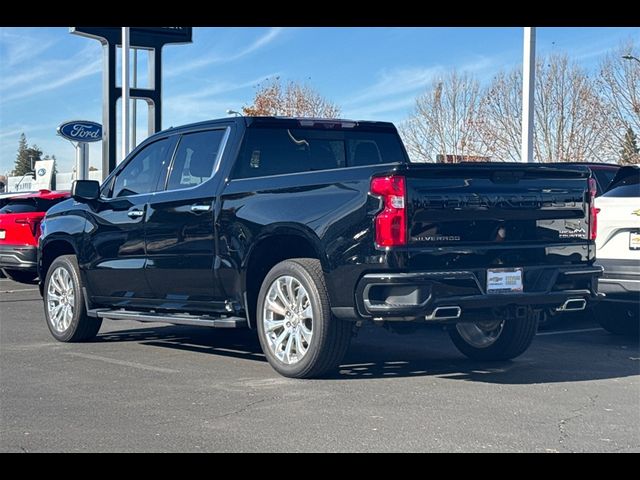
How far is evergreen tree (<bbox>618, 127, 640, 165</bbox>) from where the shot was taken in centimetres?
3406

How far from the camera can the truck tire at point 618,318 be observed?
9.91m

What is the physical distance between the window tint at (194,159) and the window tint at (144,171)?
21cm

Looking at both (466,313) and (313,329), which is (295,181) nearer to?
(313,329)

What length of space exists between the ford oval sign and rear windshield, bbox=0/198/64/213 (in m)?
13.8

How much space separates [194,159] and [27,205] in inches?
317

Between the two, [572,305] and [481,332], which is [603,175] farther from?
[572,305]

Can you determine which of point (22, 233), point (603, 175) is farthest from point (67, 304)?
point (603, 175)

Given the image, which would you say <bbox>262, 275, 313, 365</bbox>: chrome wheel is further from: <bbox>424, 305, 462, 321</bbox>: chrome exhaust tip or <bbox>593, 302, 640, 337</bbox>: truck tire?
<bbox>593, 302, 640, 337</bbox>: truck tire

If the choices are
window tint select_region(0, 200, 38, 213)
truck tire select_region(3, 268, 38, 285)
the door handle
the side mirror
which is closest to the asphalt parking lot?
the door handle

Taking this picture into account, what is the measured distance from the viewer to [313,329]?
7.15 meters

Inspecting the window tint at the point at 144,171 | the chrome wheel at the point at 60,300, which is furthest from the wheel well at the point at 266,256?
the chrome wheel at the point at 60,300

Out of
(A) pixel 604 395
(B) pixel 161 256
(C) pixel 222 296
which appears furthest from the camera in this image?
(B) pixel 161 256

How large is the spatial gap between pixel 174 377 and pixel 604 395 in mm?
3159
